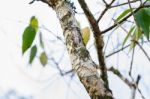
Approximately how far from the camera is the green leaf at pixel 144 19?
75cm

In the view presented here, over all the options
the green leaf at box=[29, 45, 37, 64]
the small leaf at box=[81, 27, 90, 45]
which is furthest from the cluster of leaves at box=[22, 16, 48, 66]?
the small leaf at box=[81, 27, 90, 45]

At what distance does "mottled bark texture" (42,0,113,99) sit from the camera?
25.3 inches

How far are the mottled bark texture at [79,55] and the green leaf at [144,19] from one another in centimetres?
12

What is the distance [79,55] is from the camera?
0.70 metres

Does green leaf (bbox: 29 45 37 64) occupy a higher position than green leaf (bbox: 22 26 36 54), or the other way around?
green leaf (bbox: 29 45 37 64)

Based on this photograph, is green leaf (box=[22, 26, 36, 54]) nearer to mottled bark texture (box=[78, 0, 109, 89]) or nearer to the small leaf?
the small leaf

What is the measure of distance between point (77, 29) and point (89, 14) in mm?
44

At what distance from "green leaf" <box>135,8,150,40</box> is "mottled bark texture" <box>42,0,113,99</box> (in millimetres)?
120

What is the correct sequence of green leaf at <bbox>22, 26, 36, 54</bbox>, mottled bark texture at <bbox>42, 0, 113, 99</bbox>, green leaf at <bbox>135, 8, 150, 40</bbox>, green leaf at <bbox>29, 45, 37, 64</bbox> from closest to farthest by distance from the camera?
1. mottled bark texture at <bbox>42, 0, 113, 99</bbox>
2. green leaf at <bbox>135, 8, 150, 40</bbox>
3. green leaf at <bbox>22, 26, 36, 54</bbox>
4. green leaf at <bbox>29, 45, 37, 64</bbox>

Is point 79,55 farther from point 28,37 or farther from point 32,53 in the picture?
point 32,53

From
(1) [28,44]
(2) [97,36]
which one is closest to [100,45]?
(2) [97,36]

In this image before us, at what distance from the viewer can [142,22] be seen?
75cm

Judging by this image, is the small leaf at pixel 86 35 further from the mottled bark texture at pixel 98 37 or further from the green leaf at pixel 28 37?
the mottled bark texture at pixel 98 37

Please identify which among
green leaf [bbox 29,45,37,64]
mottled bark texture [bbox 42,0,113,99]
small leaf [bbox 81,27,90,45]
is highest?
green leaf [bbox 29,45,37,64]
